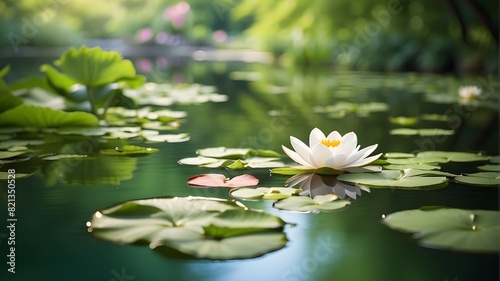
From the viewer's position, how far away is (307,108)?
2.81m

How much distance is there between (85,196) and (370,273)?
1.87 ft

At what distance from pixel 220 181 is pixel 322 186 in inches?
7.5

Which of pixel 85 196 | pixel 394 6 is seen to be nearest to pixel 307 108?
pixel 85 196

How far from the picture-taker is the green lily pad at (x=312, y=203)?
97cm

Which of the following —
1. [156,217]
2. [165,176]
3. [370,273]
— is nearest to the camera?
[370,273]

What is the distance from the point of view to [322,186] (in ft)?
3.75

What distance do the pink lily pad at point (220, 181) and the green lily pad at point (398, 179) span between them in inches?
7.1

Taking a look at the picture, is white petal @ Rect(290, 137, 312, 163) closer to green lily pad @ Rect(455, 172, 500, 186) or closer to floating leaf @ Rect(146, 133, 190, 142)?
green lily pad @ Rect(455, 172, 500, 186)

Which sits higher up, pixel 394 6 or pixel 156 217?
pixel 394 6

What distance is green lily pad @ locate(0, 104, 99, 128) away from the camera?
179 cm

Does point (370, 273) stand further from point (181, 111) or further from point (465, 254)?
point (181, 111)

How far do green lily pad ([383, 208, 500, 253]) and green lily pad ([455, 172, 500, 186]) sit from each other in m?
0.25

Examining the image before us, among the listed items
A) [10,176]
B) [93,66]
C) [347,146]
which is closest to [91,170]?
[10,176]

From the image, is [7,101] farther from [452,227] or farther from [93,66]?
[452,227]
